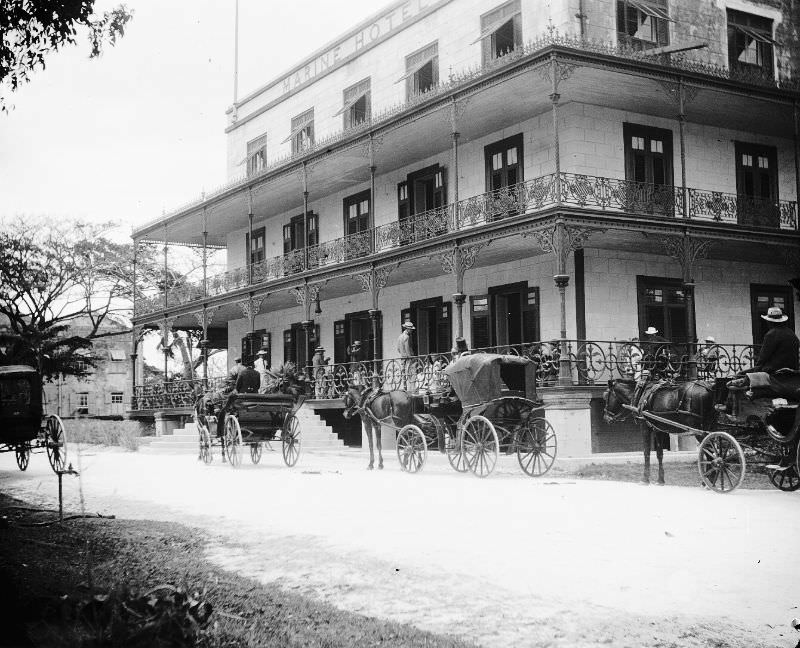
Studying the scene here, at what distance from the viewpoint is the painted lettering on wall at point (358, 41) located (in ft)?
91.6

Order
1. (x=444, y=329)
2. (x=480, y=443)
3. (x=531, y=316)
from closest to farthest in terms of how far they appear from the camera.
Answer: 1. (x=480, y=443)
2. (x=531, y=316)
3. (x=444, y=329)

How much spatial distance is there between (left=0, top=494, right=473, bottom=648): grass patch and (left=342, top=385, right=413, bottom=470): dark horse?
7997 millimetres

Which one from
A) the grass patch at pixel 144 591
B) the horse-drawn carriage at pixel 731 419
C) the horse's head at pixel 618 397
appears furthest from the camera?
the horse's head at pixel 618 397

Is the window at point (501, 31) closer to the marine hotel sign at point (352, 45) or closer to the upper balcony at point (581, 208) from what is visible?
the marine hotel sign at point (352, 45)

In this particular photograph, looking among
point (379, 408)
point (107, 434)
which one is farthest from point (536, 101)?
point (107, 434)

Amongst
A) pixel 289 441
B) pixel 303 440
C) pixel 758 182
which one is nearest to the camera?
pixel 289 441

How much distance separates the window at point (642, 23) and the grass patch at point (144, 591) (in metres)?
18.0

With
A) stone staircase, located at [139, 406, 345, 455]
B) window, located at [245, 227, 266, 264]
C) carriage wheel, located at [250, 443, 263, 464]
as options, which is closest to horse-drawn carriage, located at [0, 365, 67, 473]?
carriage wheel, located at [250, 443, 263, 464]

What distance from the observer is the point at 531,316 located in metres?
22.5

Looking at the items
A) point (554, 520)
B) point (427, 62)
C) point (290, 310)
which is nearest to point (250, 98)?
point (290, 310)

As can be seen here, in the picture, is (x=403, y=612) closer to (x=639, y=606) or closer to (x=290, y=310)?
(x=639, y=606)

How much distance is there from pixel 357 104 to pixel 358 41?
7.08ft

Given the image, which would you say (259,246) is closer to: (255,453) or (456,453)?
(255,453)

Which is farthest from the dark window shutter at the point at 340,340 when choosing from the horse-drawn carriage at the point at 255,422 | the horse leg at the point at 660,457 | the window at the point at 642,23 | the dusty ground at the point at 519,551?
the horse leg at the point at 660,457
